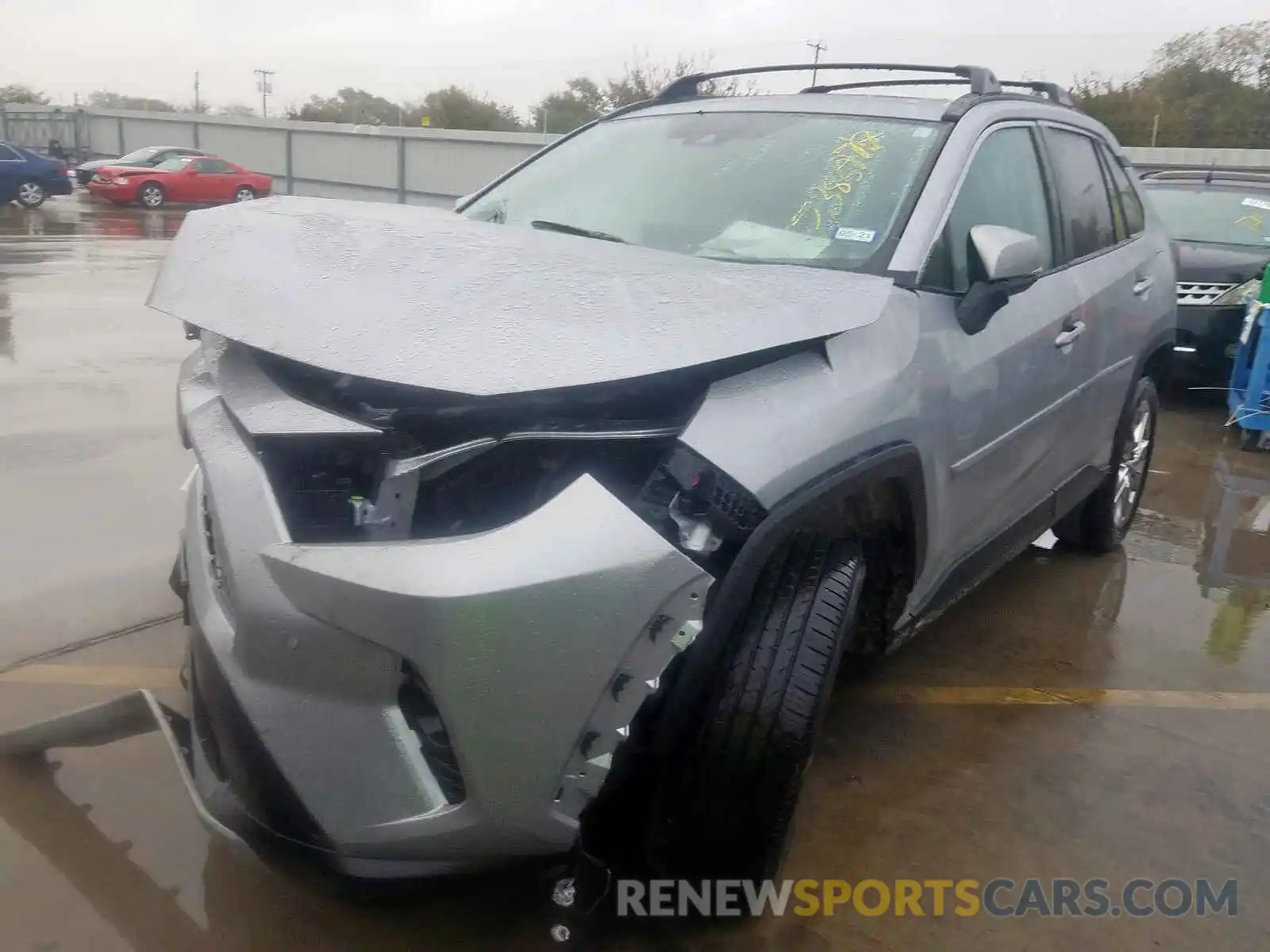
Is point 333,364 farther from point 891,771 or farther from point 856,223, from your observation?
point 891,771

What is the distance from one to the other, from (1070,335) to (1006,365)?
23.5 inches

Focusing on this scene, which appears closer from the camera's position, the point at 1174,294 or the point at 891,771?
the point at 891,771

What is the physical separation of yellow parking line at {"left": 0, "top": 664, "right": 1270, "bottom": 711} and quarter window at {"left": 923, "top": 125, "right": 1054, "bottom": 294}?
4.27 ft

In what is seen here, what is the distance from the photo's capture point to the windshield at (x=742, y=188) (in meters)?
2.77

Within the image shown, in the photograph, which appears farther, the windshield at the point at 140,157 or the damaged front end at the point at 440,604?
the windshield at the point at 140,157

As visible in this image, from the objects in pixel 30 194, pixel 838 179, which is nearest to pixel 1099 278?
pixel 838 179

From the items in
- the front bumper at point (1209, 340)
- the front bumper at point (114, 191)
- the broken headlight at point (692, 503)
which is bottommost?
the front bumper at point (114, 191)

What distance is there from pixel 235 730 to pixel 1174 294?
430 cm

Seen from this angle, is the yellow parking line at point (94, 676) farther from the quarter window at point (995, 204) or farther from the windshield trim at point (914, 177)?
the quarter window at point (995, 204)

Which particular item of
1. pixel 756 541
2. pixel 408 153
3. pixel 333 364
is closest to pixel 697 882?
pixel 756 541

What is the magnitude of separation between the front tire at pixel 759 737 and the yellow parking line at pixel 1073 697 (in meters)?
1.28

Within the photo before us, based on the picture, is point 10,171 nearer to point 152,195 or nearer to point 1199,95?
point 152,195

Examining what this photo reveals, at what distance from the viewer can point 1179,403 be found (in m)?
8.12

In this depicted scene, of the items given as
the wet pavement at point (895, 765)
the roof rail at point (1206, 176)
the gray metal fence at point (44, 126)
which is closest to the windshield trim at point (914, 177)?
the wet pavement at point (895, 765)
